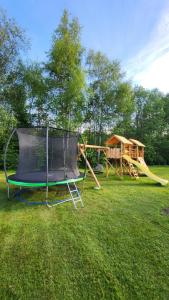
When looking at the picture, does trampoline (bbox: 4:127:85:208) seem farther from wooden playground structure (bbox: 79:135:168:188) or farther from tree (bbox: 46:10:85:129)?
tree (bbox: 46:10:85:129)

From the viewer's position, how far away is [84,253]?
6.64 ft

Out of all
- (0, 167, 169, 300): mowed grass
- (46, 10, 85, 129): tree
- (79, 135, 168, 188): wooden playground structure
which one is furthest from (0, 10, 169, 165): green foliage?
(0, 167, 169, 300): mowed grass

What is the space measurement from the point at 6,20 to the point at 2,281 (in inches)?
426

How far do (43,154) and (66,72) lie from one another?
679 cm

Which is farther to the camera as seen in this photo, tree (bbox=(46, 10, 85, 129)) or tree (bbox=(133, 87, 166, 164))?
tree (bbox=(133, 87, 166, 164))

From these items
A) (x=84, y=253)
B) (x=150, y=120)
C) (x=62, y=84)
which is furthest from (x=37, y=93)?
(x=150, y=120)

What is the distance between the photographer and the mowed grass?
1542 millimetres

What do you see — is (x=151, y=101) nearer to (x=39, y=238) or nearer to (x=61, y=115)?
(x=61, y=115)

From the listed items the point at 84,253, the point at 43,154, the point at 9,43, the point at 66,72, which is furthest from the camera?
the point at 66,72

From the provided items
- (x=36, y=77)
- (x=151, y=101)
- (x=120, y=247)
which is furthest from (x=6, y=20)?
(x=151, y=101)

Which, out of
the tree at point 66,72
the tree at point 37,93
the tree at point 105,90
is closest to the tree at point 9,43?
the tree at point 37,93

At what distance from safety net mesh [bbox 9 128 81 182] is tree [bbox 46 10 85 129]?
491 cm

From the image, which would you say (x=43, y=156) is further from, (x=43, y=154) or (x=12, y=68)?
(x=12, y=68)

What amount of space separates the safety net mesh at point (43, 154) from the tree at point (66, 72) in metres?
4.91
